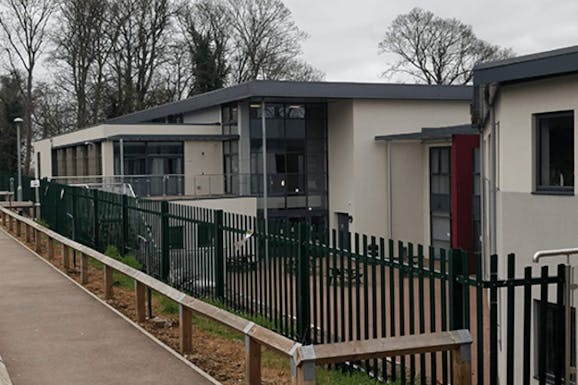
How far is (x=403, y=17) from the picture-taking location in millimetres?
66688

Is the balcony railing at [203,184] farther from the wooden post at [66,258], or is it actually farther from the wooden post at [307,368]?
the wooden post at [307,368]

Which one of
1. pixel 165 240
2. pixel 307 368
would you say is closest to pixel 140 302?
pixel 165 240

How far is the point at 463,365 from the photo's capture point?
5391 millimetres

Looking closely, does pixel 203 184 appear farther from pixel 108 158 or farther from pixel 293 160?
pixel 108 158

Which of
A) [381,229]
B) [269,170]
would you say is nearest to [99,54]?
[269,170]

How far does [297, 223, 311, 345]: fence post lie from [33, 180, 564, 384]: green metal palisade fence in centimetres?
1

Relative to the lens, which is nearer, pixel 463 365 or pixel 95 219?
pixel 463 365

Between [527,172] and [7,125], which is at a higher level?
[7,125]

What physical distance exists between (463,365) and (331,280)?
2.76m

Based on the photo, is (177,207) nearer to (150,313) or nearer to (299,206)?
(150,313)

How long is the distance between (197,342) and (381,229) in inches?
1071

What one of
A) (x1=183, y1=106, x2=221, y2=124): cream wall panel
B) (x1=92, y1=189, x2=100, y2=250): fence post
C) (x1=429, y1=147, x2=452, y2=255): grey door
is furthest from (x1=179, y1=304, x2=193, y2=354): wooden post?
(x1=183, y1=106, x2=221, y2=124): cream wall panel

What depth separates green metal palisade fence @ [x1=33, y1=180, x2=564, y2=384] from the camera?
5.78 metres

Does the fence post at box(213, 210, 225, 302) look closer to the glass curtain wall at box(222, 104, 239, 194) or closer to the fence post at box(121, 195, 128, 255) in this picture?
the fence post at box(121, 195, 128, 255)
